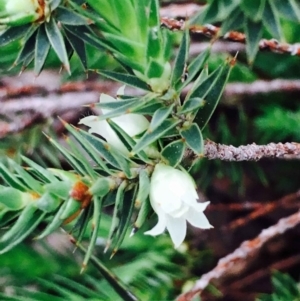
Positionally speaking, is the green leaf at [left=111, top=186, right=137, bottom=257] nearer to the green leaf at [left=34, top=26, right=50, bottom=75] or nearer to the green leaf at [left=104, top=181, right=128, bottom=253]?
the green leaf at [left=104, top=181, right=128, bottom=253]

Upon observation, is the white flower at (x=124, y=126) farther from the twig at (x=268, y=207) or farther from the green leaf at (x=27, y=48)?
the twig at (x=268, y=207)

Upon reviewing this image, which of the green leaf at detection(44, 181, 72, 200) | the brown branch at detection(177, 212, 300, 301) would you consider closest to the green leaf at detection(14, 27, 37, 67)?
the green leaf at detection(44, 181, 72, 200)

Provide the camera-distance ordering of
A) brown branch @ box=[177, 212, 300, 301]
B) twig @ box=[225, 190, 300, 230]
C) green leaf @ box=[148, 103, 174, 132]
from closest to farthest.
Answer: green leaf @ box=[148, 103, 174, 132] < brown branch @ box=[177, 212, 300, 301] < twig @ box=[225, 190, 300, 230]

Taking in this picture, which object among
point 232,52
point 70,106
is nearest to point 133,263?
point 70,106

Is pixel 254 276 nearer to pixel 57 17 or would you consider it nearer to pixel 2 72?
pixel 2 72

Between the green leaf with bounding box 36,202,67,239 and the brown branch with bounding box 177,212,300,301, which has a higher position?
the green leaf with bounding box 36,202,67,239

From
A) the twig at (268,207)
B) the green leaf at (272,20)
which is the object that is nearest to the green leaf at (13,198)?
the green leaf at (272,20)

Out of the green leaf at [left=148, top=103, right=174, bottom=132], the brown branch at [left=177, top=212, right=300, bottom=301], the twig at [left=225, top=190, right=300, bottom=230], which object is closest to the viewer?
the green leaf at [left=148, top=103, right=174, bottom=132]
